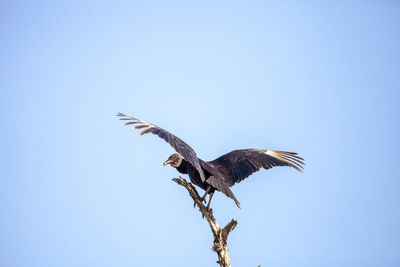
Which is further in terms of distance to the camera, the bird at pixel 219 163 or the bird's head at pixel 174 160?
the bird's head at pixel 174 160

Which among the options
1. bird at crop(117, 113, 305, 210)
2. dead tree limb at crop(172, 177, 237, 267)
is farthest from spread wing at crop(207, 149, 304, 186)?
dead tree limb at crop(172, 177, 237, 267)

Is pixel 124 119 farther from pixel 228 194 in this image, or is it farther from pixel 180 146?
pixel 228 194

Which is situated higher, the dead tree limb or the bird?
the bird

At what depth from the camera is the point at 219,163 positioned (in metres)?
10.4

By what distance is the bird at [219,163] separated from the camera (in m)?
8.66

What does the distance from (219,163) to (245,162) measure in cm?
60

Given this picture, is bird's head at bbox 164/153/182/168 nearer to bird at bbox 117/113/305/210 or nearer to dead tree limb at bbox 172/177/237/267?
bird at bbox 117/113/305/210

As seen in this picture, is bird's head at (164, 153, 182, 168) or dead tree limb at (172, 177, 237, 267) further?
bird's head at (164, 153, 182, 168)

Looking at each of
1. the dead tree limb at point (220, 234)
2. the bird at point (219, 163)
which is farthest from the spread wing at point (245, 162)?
the dead tree limb at point (220, 234)

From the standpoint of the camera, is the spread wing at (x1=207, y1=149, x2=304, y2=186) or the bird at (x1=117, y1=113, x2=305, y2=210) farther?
the spread wing at (x1=207, y1=149, x2=304, y2=186)

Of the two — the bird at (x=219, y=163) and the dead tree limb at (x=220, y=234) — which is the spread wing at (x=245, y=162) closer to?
the bird at (x=219, y=163)

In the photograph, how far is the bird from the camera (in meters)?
8.66

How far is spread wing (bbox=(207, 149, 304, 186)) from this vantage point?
10.2 meters

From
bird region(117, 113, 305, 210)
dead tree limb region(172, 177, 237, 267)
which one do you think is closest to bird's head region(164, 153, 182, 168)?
bird region(117, 113, 305, 210)
